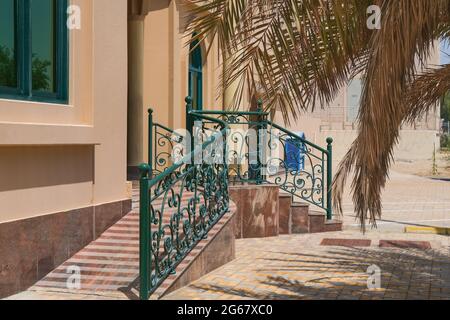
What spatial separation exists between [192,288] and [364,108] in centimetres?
289

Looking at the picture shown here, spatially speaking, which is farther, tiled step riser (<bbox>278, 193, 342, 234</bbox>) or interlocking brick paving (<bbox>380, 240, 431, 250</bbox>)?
tiled step riser (<bbox>278, 193, 342, 234</bbox>)

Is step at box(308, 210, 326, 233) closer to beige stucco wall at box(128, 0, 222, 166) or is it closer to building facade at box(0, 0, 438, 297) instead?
beige stucco wall at box(128, 0, 222, 166)

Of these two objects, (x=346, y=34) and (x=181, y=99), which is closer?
(x=346, y=34)

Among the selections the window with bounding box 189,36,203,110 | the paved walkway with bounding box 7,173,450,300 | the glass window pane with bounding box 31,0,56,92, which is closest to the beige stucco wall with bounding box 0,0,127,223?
the glass window pane with bounding box 31,0,56,92

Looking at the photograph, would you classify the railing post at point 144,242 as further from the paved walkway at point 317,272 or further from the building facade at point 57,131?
the building facade at point 57,131

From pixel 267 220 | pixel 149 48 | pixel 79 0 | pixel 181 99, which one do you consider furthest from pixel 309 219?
pixel 79 0

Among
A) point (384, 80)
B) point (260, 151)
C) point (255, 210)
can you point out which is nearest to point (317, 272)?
point (255, 210)

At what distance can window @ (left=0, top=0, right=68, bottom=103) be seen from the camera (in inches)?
235

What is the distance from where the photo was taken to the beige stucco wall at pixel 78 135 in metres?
5.89

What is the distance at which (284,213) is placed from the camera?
1095cm

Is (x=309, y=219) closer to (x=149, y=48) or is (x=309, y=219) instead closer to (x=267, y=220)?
(x=267, y=220)

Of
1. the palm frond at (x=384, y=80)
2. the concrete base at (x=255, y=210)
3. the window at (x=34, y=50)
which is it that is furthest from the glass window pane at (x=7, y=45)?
the concrete base at (x=255, y=210)

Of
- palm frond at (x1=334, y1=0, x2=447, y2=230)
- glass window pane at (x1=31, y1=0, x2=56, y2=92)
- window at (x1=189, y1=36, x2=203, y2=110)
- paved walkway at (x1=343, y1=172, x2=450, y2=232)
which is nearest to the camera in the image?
palm frond at (x1=334, y1=0, x2=447, y2=230)
